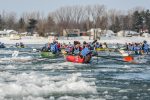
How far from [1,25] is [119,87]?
129m

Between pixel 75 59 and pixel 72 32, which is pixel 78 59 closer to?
pixel 75 59

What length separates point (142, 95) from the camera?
49.1 ft

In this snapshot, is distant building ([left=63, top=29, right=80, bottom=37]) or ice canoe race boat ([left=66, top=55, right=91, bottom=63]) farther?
distant building ([left=63, top=29, right=80, bottom=37])

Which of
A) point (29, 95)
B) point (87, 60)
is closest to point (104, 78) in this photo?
point (29, 95)

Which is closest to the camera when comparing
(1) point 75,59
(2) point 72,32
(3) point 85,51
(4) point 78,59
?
(3) point 85,51

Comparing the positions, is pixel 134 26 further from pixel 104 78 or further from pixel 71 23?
pixel 104 78

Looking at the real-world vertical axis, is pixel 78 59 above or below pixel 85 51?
below

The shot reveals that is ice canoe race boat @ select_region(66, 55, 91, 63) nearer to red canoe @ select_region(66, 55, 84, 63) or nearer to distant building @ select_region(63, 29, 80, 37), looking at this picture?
red canoe @ select_region(66, 55, 84, 63)

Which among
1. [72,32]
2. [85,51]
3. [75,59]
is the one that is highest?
[85,51]

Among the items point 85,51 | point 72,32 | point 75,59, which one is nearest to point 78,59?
point 75,59

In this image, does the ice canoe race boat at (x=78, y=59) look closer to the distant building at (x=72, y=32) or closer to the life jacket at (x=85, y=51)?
the life jacket at (x=85, y=51)

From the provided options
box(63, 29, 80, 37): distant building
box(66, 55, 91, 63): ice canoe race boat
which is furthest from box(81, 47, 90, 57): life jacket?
box(63, 29, 80, 37): distant building

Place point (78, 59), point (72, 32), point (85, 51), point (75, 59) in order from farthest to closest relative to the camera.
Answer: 1. point (72, 32)
2. point (75, 59)
3. point (78, 59)
4. point (85, 51)

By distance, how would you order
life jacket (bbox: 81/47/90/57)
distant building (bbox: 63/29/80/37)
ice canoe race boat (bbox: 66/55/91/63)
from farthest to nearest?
1. distant building (bbox: 63/29/80/37)
2. ice canoe race boat (bbox: 66/55/91/63)
3. life jacket (bbox: 81/47/90/57)
